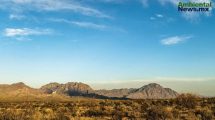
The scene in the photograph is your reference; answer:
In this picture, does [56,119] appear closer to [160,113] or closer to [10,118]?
[10,118]

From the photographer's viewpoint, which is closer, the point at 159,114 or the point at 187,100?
the point at 159,114

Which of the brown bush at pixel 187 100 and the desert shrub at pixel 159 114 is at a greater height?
the brown bush at pixel 187 100

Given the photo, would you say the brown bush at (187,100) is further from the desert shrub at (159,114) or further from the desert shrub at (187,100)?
the desert shrub at (159,114)

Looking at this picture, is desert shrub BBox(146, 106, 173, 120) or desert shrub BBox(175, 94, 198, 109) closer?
desert shrub BBox(146, 106, 173, 120)

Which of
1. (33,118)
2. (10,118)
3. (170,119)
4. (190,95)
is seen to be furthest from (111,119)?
(190,95)

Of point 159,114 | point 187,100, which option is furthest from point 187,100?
point 159,114

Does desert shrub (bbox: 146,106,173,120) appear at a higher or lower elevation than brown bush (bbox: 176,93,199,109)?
lower

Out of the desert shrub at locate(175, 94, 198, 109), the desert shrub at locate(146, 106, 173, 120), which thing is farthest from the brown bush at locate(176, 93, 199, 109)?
the desert shrub at locate(146, 106, 173, 120)

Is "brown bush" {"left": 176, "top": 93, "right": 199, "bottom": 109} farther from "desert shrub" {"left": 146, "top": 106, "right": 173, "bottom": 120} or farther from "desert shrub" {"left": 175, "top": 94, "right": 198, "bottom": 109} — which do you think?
"desert shrub" {"left": 146, "top": 106, "right": 173, "bottom": 120}

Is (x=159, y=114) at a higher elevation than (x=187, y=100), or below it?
below

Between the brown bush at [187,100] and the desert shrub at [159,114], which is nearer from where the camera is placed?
the desert shrub at [159,114]

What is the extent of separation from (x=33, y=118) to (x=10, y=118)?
1.50 meters

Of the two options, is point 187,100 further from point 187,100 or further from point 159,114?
point 159,114

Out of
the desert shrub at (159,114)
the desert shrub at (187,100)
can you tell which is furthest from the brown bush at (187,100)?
the desert shrub at (159,114)
